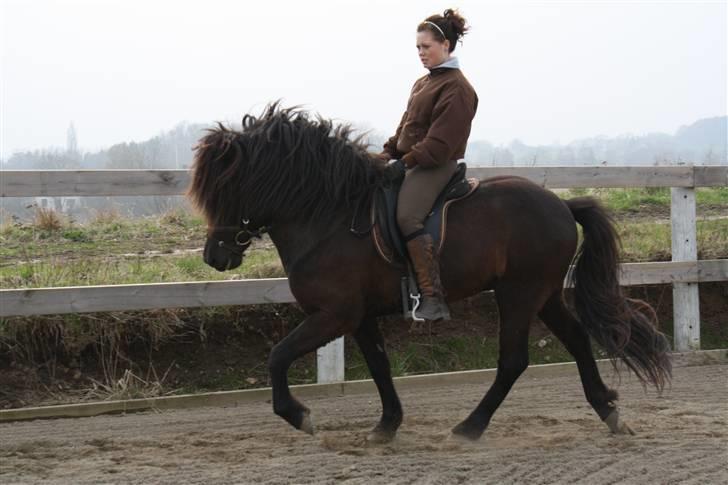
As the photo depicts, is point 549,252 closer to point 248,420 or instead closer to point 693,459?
point 693,459

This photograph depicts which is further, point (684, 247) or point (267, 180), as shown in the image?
point (684, 247)

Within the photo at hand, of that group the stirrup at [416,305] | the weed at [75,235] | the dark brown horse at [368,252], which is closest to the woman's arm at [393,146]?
the dark brown horse at [368,252]

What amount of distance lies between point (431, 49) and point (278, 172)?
1.28 metres

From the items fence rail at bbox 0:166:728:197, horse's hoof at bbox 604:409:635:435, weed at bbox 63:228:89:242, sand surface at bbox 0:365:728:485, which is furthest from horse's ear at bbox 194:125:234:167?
weed at bbox 63:228:89:242

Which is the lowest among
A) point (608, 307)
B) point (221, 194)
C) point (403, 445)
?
point (403, 445)

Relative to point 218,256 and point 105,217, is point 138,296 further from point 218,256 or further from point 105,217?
point 105,217

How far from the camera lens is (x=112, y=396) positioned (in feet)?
21.6

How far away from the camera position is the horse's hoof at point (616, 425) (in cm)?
556

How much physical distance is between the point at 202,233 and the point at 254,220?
4.64 meters

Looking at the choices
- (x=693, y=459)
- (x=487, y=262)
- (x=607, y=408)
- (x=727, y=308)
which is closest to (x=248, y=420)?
(x=487, y=262)

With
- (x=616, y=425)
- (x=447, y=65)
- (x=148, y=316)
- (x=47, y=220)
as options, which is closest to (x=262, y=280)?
(x=148, y=316)

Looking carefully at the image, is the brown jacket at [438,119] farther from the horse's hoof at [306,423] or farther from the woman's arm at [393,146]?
the horse's hoof at [306,423]

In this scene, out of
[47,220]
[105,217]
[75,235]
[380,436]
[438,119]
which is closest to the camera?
[438,119]

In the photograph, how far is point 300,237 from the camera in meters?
5.23
